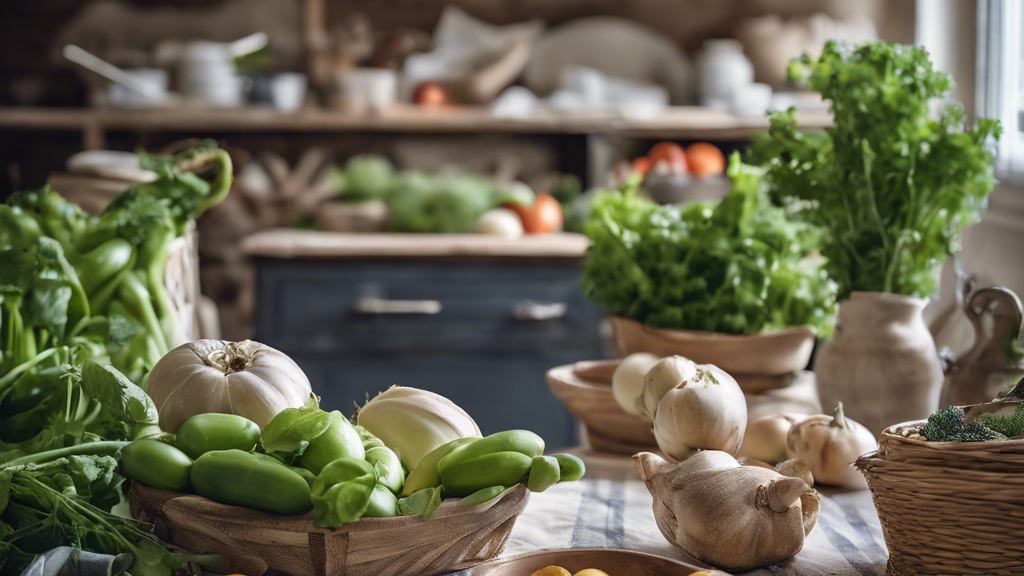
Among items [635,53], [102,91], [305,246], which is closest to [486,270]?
[305,246]

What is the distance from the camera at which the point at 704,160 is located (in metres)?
2.76

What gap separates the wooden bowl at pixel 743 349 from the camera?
1222 millimetres

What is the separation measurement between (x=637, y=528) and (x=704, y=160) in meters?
2.02

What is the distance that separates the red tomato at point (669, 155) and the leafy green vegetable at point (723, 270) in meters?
1.44

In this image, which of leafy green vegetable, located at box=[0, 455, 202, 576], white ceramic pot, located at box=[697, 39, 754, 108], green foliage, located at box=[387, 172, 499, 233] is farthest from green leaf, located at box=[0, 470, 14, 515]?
white ceramic pot, located at box=[697, 39, 754, 108]

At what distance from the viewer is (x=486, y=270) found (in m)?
2.50

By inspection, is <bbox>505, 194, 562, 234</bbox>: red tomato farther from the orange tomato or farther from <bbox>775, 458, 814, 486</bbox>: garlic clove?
<bbox>775, 458, 814, 486</bbox>: garlic clove

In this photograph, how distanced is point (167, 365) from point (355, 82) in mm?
2077

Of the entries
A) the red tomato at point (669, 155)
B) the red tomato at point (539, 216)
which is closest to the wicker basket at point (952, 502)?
the red tomato at point (539, 216)

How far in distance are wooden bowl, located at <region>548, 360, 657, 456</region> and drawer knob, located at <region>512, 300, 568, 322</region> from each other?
1280 millimetres

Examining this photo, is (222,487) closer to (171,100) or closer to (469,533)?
(469,533)

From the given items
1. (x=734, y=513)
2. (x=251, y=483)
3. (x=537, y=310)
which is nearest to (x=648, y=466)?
(x=734, y=513)

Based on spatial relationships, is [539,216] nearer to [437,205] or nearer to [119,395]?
[437,205]

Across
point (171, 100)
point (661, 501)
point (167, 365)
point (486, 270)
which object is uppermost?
point (171, 100)
